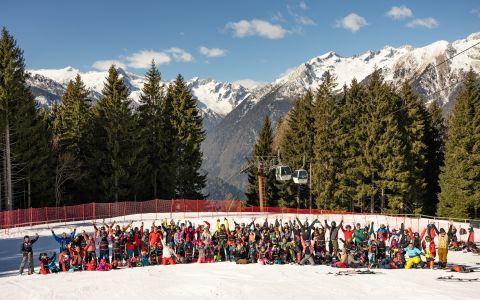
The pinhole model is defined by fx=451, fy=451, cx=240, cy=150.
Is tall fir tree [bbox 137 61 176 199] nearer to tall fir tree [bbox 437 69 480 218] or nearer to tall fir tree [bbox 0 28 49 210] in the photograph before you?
tall fir tree [bbox 0 28 49 210]

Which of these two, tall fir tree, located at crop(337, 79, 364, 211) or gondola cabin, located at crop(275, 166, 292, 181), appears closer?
gondola cabin, located at crop(275, 166, 292, 181)

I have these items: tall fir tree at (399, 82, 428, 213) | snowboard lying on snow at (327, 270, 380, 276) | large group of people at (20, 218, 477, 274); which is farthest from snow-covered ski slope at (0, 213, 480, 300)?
tall fir tree at (399, 82, 428, 213)

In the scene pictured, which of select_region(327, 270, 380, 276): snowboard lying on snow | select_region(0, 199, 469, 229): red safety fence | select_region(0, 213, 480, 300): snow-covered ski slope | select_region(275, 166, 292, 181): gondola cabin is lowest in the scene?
select_region(327, 270, 380, 276): snowboard lying on snow

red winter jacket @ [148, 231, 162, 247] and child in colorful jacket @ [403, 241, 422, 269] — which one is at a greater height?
red winter jacket @ [148, 231, 162, 247]

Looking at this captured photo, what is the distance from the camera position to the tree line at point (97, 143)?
3788 centimetres

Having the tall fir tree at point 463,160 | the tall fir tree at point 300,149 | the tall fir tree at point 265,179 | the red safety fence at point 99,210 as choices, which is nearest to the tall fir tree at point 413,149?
the tall fir tree at point 463,160


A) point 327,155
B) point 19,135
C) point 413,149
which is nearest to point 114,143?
point 19,135

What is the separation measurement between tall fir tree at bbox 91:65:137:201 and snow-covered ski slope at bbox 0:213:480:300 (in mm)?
26003

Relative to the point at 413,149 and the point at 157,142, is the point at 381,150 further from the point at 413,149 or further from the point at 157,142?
the point at 157,142

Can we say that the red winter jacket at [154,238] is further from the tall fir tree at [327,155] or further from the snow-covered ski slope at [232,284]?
the tall fir tree at [327,155]

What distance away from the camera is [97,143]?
47281mm

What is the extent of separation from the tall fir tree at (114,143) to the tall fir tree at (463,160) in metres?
32.3

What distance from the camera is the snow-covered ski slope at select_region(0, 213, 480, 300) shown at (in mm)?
13148

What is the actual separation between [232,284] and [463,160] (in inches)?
1493
